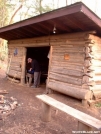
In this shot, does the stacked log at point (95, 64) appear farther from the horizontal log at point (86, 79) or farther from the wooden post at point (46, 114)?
the wooden post at point (46, 114)

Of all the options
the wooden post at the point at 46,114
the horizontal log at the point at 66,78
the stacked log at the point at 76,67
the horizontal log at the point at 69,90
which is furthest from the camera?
the horizontal log at the point at 66,78

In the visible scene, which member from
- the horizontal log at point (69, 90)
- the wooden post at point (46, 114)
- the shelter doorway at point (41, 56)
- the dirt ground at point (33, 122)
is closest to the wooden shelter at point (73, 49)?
the horizontal log at point (69, 90)

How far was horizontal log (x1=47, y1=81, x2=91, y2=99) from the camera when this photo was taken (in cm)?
606

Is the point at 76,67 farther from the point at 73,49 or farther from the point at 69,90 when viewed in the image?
the point at 69,90

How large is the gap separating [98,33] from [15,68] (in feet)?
19.8

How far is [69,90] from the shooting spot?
6.67 metres

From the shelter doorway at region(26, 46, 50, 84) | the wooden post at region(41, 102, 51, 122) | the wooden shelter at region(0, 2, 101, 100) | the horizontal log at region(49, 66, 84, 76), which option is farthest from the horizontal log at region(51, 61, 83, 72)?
the shelter doorway at region(26, 46, 50, 84)

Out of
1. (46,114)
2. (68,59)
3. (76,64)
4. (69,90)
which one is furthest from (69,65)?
(46,114)

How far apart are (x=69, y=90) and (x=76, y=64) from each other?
113 centimetres

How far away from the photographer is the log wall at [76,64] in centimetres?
618

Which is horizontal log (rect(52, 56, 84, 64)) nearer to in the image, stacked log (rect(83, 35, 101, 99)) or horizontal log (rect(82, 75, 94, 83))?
stacked log (rect(83, 35, 101, 99))

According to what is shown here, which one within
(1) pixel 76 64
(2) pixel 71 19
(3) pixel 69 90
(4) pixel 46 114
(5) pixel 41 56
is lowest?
(4) pixel 46 114

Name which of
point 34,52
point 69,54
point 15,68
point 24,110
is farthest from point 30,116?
point 34,52

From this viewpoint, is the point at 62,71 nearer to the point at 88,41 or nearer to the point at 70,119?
the point at 88,41
